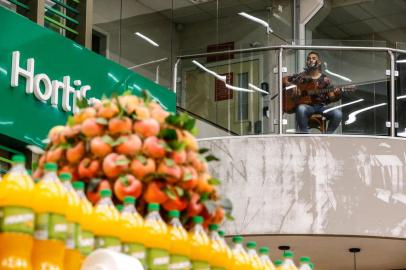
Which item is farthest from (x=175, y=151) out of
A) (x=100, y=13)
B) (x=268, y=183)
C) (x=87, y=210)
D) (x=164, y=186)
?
(x=100, y=13)

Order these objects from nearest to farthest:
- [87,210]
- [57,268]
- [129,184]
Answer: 1. [57,268]
2. [87,210]
3. [129,184]

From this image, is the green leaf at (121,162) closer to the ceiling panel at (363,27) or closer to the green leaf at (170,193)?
the green leaf at (170,193)

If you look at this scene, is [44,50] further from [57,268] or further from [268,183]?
[57,268]

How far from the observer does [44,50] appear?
1129 centimetres

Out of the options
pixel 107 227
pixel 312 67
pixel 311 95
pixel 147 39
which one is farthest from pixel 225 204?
pixel 147 39

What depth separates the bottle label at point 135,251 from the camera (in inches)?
173

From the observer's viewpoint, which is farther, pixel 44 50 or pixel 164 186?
pixel 44 50

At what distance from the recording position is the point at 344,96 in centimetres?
1568

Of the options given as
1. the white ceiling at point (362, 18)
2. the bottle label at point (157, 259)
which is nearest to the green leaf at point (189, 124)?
the bottle label at point (157, 259)

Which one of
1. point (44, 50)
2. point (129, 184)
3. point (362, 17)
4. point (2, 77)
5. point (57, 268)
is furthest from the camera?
point (362, 17)

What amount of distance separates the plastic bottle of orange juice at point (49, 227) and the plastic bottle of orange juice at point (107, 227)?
0.21 meters

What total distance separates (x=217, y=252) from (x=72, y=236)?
2.58 ft

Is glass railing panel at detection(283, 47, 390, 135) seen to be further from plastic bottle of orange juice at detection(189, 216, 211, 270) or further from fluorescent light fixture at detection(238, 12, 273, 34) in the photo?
plastic bottle of orange juice at detection(189, 216, 211, 270)

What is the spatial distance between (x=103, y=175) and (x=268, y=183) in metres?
11.1
